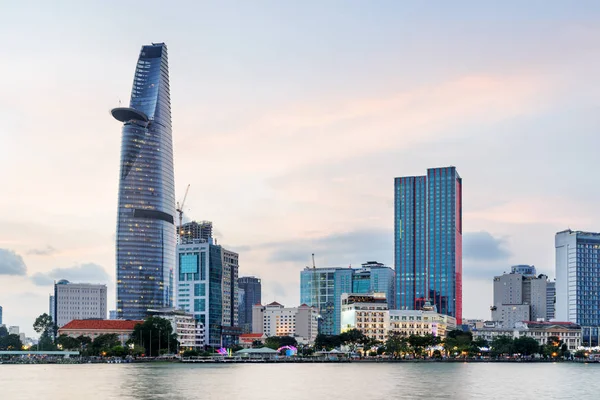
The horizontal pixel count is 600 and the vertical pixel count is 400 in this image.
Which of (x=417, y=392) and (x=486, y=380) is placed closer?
(x=417, y=392)

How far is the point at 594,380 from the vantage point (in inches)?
6127

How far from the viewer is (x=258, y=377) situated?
155375 mm

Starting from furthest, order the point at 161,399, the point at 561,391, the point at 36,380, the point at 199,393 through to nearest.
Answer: the point at 36,380
the point at 561,391
the point at 199,393
the point at 161,399

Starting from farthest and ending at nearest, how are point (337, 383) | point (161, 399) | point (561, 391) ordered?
point (337, 383)
point (561, 391)
point (161, 399)

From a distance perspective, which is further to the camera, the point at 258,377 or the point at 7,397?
the point at 258,377

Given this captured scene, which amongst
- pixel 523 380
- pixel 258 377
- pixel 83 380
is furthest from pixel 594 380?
pixel 83 380

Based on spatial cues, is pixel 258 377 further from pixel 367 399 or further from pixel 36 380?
pixel 367 399

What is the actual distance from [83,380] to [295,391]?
1668 inches

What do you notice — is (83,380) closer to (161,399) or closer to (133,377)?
(133,377)

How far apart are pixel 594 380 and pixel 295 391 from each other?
68.6m

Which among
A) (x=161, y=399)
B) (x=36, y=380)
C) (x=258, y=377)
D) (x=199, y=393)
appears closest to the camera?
(x=161, y=399)

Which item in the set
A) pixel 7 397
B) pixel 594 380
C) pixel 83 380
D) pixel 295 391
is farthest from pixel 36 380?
pixel 594 380

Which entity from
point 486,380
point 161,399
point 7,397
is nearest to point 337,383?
point 486,380

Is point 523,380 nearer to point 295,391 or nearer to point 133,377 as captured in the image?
point 295,391
